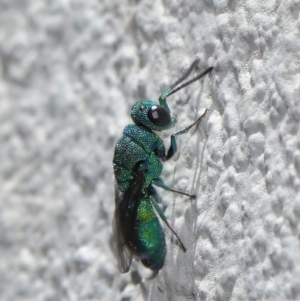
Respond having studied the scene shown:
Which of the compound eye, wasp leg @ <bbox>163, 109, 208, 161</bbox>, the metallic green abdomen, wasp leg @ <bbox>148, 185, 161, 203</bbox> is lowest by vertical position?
the metallic green abdomen

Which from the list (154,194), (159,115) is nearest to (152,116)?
(159,115)

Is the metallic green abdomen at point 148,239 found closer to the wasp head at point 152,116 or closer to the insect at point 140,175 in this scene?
the insect at point 140,175

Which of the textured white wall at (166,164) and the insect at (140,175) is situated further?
the insect at (140,175)

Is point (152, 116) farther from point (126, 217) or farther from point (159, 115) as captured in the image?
point (126, 217)

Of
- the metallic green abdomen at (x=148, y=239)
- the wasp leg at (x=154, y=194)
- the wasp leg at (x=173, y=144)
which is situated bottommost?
the metallic green abdomen at (x=148, y=239)

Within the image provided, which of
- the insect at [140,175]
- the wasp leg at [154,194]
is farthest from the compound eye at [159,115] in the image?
the wasp leg at [154,194]

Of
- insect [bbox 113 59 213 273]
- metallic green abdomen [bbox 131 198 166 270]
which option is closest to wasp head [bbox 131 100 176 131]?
insect [bbox 113 59 213 273]

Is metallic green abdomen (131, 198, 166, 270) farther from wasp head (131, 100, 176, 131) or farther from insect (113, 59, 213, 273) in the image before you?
wasp head (131, 100, 176, 131)
